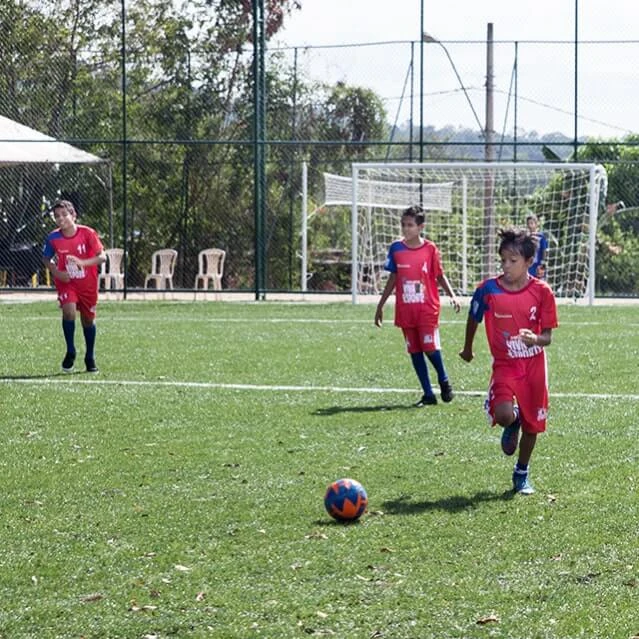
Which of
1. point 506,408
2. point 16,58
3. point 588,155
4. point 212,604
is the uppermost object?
point 16,58

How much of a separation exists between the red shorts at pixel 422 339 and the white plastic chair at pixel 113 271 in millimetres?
17073

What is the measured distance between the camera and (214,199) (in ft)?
97.7

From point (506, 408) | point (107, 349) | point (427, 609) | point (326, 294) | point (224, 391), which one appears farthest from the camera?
point (326, 294)

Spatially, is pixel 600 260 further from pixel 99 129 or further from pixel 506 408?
pixel 506 408

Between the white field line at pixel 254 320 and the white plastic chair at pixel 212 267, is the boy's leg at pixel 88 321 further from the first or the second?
the white plastic chair at pixel 212 267

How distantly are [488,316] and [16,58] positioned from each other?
23.9 meters

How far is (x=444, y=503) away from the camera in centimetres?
760

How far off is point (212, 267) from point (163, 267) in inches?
40.0

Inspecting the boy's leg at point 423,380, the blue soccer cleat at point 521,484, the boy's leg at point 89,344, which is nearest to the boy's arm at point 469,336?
the blue soccer cleat at point 521,484

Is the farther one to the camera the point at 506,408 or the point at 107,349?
the point at 107,349

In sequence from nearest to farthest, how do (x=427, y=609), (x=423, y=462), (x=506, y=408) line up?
(x=427, y=609) < (x=506, y=408) < (x=423, y=462)

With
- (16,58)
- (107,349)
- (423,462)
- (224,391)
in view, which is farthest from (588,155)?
(423,462)

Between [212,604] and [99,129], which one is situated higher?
[99,129]

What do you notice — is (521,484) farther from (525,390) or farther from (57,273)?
(57,273)
